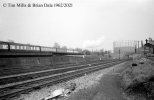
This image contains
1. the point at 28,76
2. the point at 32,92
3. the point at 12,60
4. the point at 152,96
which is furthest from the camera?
the point at 12,60

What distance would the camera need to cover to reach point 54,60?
33.6 metres

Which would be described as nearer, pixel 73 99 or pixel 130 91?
pixel 73 99

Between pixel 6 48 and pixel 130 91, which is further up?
pixel 6 48

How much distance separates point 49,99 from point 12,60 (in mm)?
15101

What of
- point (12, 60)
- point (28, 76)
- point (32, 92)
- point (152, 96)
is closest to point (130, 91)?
point (152, 96)

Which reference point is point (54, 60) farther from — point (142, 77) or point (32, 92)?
point (142, 77)

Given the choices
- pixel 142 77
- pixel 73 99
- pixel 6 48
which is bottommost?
pixel 73 99

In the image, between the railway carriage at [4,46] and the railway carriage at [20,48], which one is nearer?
the railway carriage at [4,46]

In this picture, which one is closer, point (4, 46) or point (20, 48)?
point (4, 46)

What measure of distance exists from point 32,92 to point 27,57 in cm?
1565

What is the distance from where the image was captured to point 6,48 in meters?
21.9

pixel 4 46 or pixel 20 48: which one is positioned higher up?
pixel 4 46

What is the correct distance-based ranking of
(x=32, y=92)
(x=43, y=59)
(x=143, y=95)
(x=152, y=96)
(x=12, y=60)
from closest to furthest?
1. (x=152, y=96)
2. (x=143, y=95)
3. (x=32, y=92)
4. (x=12, y=60)
5. (x=43, y=59)

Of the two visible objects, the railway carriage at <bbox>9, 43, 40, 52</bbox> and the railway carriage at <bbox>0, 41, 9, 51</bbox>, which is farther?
the railway carriage at <bbox>9, 43, 40, 52</bbox>
